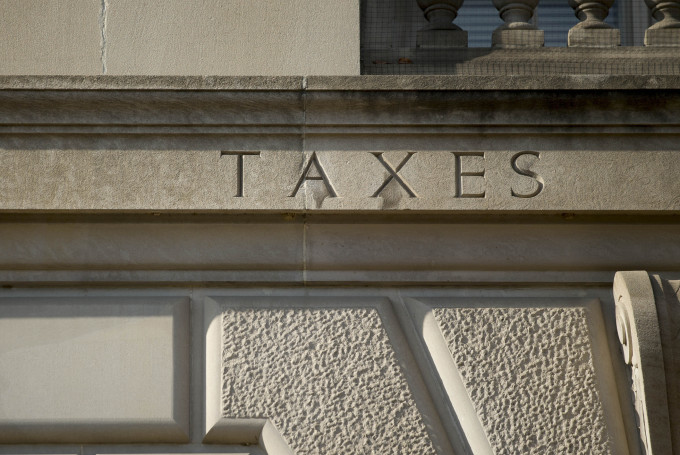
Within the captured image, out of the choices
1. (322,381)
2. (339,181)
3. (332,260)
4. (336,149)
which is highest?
(336,149)

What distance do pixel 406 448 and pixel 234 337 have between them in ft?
2.83

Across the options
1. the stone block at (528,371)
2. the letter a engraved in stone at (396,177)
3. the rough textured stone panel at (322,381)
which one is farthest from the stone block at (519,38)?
the rough textured stone panel at (322,381)

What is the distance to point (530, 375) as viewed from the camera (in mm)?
3670

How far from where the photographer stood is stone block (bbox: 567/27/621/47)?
164 inches

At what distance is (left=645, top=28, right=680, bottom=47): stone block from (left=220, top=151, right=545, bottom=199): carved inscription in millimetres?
998

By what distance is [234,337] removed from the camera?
3.69 m

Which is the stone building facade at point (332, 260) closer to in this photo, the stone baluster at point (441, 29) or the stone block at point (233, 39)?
the stone block at point (233, 39)

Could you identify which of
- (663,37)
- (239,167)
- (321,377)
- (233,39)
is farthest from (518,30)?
(321,377)

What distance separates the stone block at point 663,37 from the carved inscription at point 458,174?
100cm

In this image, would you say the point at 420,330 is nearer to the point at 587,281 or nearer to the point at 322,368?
the point at 322,368

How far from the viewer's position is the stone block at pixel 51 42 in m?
4.09

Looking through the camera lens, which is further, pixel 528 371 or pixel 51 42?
pixel 51 42

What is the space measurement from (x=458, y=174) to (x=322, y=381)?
106 centimetres

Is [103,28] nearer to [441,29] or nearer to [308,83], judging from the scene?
[308,83]
